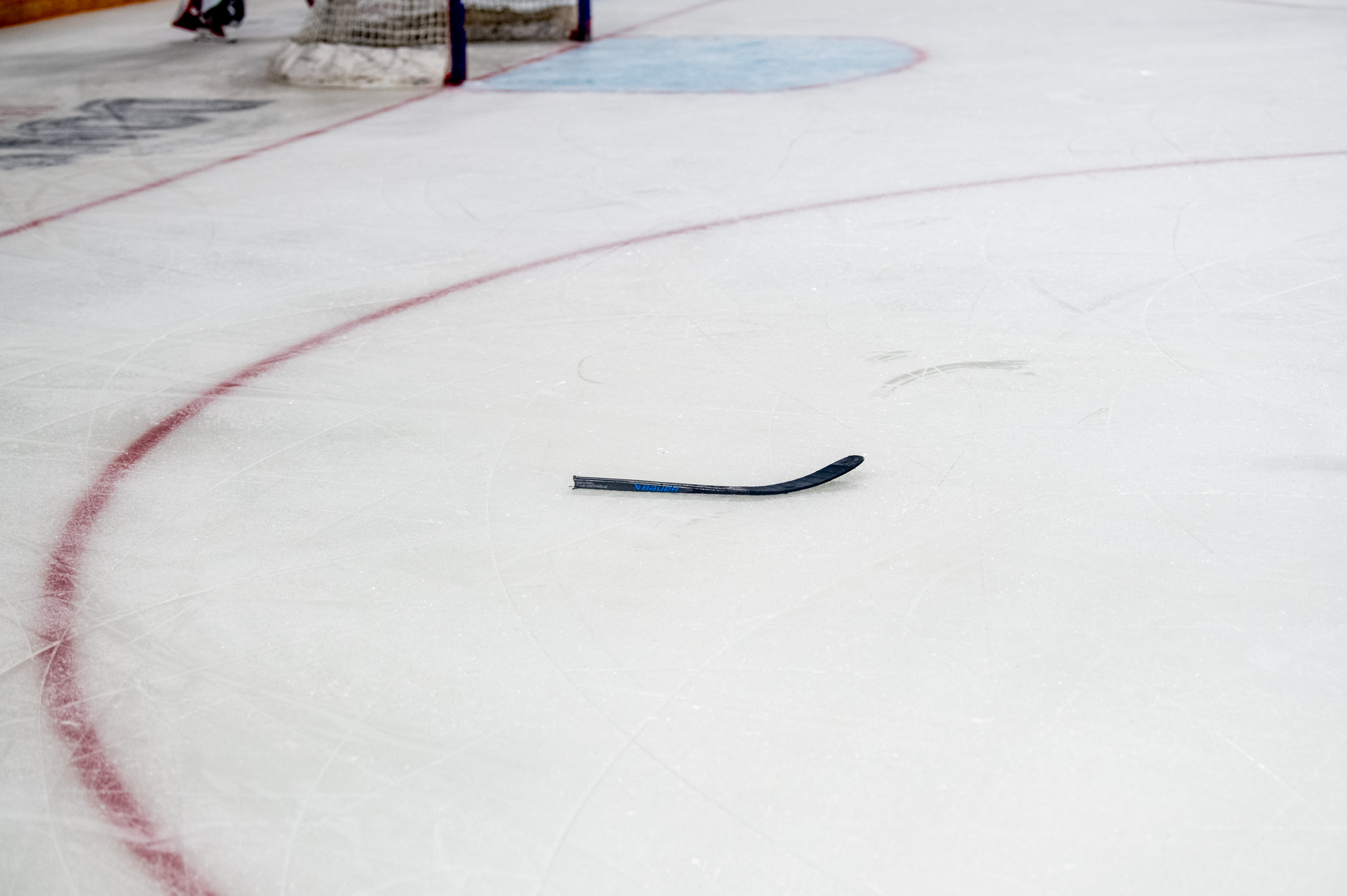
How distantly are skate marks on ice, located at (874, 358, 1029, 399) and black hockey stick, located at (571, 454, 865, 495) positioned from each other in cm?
46

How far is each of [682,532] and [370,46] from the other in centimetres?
554

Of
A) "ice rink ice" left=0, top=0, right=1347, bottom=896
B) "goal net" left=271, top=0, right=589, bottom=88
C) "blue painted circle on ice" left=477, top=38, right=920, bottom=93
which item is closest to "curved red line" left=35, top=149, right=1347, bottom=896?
"ice rink ice" left=0, top=0, right=1347, bottom=896

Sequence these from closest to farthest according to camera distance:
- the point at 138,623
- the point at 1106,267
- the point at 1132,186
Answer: the point at 138,623 < the point at 1106,267 < the point at 1132,186

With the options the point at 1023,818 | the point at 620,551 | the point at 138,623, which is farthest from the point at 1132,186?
the point at 138,623

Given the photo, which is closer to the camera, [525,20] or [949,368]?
[949,368]

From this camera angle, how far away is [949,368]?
9.12 ft

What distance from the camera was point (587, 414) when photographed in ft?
8.57

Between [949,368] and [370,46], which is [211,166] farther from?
[949,368]

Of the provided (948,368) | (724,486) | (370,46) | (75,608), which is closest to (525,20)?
(370,46)

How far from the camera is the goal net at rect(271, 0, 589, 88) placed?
21.8ft

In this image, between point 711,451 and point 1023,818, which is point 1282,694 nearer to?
point 1023,818

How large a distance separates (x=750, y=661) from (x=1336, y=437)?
4.63ft

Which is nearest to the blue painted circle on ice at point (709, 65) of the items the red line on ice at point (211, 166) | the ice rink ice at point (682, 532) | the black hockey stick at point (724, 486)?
the red line on ice at point (211, 166)

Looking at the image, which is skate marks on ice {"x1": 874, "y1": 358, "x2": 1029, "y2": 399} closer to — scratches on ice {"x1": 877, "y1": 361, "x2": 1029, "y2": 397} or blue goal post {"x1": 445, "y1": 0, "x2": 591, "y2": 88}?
scratches on ice {"x1": 877, "y1": 361, "x2": 1029, "y2": 397}
